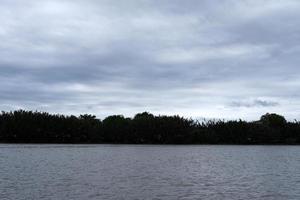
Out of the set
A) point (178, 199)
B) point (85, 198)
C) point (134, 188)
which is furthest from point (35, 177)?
point (178, 199)

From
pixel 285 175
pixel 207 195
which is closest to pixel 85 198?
pixel 207 195

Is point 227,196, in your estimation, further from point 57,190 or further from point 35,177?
point 35,177

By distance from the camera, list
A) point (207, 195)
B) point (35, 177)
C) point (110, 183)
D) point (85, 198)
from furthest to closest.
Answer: point (35, 177) < point (110, 183) < point (207, 195) < point (85, 198)

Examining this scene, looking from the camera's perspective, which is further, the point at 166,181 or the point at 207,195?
the point at 166,181

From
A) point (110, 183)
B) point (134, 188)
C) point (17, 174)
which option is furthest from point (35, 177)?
point (134, 188)

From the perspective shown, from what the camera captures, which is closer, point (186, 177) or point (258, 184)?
point (258, 184)

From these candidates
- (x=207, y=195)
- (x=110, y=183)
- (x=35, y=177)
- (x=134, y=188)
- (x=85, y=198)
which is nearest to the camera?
(x=85, y=198)

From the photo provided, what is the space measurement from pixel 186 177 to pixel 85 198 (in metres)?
24.0

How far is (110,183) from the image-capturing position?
190 ft

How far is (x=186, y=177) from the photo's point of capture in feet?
221

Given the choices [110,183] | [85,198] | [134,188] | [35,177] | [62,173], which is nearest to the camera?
[85,198]

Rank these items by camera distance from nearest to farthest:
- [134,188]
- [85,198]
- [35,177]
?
[85,198], [134,188], [35,177]

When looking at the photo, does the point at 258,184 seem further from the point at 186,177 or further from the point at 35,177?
the point at 35,177

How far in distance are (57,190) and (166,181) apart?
50.6ft
